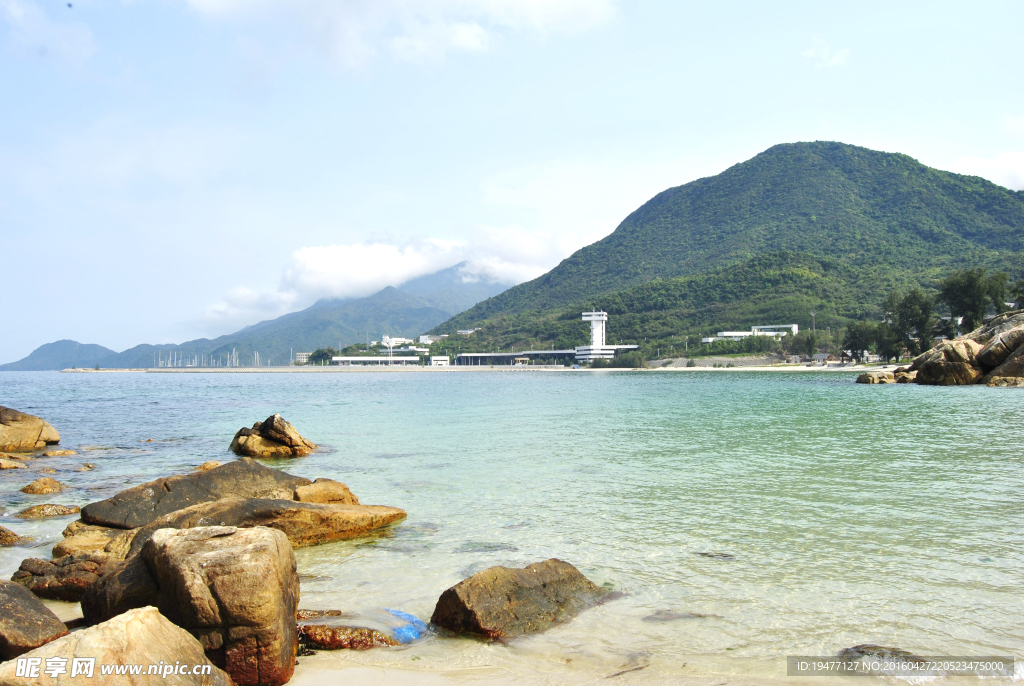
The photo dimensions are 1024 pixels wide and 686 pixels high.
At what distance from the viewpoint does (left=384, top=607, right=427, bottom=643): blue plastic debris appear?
6.05 meters

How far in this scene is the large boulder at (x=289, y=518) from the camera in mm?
9188

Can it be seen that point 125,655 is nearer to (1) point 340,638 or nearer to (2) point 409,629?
(1) point 340,638

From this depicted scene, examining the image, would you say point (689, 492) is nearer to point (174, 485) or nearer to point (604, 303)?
point (174, 485)

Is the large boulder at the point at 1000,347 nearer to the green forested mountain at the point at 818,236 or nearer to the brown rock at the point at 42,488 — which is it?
the brown rock at the point at 42,488

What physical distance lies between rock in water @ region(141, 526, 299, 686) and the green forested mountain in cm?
12270

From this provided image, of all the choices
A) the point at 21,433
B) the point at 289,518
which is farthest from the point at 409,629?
the point at 21,433

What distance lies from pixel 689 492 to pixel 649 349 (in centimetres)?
12239

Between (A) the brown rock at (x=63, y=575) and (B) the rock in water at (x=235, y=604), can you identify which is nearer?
(B) the rock in water at (x=235, y=604)

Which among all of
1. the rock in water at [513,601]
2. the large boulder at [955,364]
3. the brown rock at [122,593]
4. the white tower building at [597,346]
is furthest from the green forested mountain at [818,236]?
the brown rock at [122,593]

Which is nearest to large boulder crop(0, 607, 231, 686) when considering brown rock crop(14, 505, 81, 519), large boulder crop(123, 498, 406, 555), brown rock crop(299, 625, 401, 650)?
brown rock crop(299, 625, 401, 650)

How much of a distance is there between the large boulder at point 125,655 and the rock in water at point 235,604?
0.19 metres

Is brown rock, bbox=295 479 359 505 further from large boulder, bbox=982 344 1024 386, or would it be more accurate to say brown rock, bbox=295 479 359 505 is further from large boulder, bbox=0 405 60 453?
large boulder, bbox=982 344 1024 386

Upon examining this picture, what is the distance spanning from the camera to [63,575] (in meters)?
7.20

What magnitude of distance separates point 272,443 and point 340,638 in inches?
606
